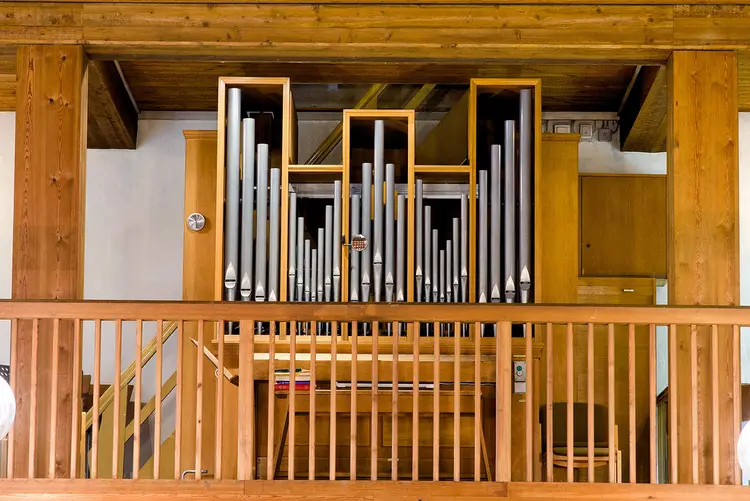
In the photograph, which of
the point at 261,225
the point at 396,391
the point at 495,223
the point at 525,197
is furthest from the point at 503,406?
the point at 261,225

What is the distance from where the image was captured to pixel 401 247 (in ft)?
22.3

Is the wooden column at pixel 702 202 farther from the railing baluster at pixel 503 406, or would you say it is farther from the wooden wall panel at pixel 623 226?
the wooden wall panel at pixel 623 226

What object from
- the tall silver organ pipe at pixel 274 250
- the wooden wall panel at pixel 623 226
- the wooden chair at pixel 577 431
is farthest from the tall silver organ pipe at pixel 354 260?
the wooden wall panel at pixel 623 226

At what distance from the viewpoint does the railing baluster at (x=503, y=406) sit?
498 cm

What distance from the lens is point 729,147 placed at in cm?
589

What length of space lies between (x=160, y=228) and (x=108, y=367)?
1244 millimetres

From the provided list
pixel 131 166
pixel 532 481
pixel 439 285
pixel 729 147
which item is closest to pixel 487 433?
pixel 439 285

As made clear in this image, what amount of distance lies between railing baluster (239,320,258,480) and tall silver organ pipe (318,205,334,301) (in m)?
1.78

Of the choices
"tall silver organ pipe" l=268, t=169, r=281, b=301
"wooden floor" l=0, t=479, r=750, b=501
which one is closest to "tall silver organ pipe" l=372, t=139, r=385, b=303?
"tall silver organ pipe" l=268, t=169, r=281, b=301

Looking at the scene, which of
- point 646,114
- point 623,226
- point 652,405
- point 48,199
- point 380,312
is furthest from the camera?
point 623,226

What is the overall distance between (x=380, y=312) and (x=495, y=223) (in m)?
1.94

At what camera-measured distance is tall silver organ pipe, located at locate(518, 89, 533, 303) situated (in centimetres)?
667

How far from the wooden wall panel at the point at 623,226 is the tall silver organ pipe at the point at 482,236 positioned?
1.59 m

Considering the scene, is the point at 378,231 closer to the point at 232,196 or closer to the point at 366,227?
the point at 366,227
